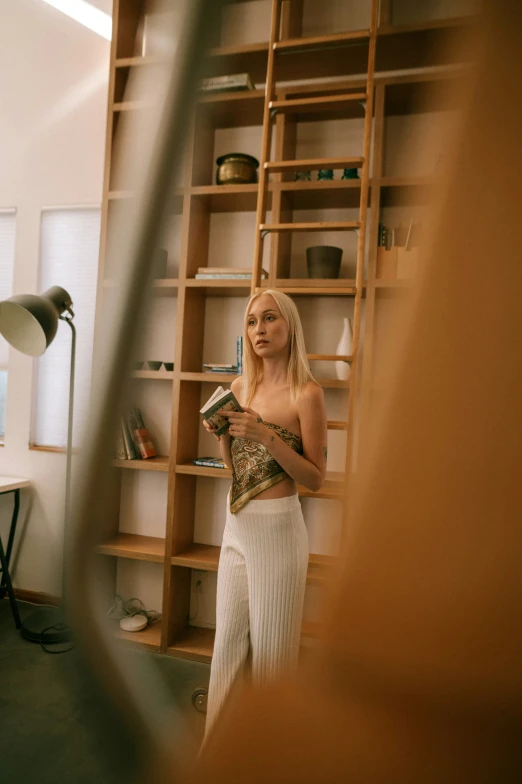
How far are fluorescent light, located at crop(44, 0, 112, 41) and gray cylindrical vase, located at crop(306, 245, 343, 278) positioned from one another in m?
1.68

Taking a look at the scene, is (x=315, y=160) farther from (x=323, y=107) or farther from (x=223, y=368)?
(x=223, y=368)

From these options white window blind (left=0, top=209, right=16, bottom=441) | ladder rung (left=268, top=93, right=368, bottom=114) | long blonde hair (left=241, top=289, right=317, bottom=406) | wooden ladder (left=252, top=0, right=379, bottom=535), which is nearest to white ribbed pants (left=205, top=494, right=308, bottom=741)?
long blonde hair (left=241, top=289, right=317, bottom=406)

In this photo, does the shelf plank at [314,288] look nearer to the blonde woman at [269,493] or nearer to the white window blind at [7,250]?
the blonde woman at [269,493]

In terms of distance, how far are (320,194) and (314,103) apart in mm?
375

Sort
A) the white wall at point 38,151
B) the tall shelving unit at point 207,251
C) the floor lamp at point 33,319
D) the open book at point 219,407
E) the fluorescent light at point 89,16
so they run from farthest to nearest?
1. the white wall at point 38,151
2. the fluorescent light at point 89,16
3. the tall shelving unit at point 207,251
4. the floor lamp at point 33,319
5. the open book at point 219,407

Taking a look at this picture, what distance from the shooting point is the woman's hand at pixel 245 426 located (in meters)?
1.46

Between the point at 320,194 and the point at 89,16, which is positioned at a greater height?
the point at 89,16

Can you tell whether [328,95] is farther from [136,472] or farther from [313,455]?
[136,472]

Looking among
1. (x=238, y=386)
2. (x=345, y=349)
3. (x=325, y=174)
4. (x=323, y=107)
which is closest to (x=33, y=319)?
(x=238, y=386)

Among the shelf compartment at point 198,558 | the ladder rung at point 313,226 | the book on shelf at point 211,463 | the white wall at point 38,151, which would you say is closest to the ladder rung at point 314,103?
the ladder rung at point 313,226

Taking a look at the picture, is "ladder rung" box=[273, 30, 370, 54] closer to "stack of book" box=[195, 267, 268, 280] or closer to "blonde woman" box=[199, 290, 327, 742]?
"stack of book" box=[195, 267, 268, 280]

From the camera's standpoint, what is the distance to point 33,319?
6.74ft

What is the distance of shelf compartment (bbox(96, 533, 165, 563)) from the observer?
2465mm

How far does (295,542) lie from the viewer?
153 cm
